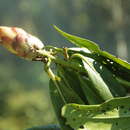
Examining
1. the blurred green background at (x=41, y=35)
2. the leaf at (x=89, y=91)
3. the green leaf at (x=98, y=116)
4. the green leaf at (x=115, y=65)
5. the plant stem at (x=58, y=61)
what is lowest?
the blurred green background at (x=41, y=35)

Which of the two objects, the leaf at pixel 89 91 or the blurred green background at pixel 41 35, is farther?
the blurred green background at pixel 41 35

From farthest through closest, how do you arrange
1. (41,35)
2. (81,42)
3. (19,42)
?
(41,35) < (81,42) < (19,42)

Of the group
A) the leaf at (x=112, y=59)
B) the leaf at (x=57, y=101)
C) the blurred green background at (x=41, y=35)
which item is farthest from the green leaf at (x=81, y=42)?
the blurred green background at (x=41, y=35)

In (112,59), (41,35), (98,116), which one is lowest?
(41,35)

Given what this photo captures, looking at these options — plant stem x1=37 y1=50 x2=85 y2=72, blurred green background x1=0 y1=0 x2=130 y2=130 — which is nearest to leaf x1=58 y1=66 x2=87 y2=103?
plant stem x1=37 y1=50 x2=85 y2=72

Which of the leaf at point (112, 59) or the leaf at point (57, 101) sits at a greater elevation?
the leaf at point (112, 59)

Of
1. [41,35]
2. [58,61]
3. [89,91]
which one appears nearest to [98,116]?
[89,91]

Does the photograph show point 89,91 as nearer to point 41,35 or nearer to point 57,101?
point 57,101

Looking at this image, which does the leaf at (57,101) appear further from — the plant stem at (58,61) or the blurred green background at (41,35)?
the blurred green background at (41,35)
